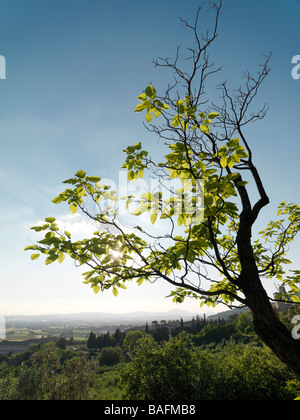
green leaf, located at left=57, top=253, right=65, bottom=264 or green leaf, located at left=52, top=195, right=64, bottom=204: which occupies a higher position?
green leaf, located at left=52, top=195, right=64, bottom=204

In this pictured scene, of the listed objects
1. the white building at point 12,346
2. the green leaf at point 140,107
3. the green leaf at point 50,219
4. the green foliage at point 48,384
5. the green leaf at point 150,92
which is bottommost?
the white building at point 12,346

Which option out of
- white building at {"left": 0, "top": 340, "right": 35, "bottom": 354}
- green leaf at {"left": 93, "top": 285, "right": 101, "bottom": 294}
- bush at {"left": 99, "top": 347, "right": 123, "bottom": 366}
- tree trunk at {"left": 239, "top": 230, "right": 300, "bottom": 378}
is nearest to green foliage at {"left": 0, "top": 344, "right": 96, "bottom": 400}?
green leaf at {"left": 93, "top": 285, "right": 101, "bottom": 294}

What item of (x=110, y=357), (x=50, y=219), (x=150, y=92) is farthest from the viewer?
(x=110, y=357)

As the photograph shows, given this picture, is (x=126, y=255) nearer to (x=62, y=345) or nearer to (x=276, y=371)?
(x=276, y=371)

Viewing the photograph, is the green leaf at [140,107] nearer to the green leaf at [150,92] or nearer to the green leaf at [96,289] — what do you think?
the green leaf at [150,92]

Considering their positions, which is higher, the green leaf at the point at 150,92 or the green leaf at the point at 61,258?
the green leaf at the point at 150,92

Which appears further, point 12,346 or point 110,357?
point 12,346

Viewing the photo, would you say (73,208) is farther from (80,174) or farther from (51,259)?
(51,259)

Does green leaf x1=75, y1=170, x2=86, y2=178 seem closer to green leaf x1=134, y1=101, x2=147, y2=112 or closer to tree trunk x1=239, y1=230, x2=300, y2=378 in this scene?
green leaf x1=134, y1=101, x2=147, y2=112

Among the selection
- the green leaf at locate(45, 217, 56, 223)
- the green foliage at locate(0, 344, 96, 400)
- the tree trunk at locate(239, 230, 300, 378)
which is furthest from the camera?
the green foliage at locate(0, 344, 96, 400)

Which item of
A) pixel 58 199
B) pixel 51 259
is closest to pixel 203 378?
pixel 51 259

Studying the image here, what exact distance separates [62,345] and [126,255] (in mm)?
100991

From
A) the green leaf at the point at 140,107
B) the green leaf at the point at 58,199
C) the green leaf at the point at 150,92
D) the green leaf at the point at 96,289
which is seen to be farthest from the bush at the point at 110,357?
the green leaf at the point at 150,92

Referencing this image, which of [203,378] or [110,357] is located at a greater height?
[203,378]
